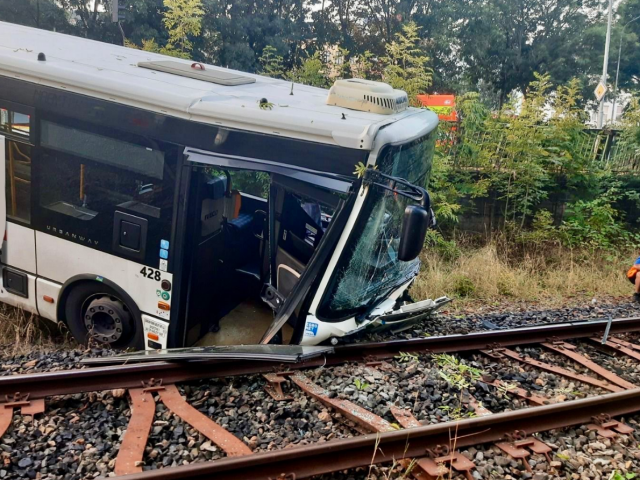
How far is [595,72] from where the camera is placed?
24656 millimetres

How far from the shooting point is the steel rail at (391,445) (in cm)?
361

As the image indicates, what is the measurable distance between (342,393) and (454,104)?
31.1 feet

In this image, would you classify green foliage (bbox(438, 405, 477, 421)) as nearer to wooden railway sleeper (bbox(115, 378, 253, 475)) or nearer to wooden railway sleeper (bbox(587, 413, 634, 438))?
wooden railway sleeper (bbox(587, 413, 634, 438))

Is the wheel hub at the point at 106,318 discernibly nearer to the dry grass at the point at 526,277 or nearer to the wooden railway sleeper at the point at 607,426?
the wooden railway sleeper at the point at 607,426

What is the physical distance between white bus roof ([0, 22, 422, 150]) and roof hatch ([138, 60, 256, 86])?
9 cm

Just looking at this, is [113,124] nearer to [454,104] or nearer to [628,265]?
[454,104]

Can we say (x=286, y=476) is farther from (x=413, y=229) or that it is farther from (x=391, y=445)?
(x=413, y=229)

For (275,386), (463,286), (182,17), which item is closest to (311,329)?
(275,386)

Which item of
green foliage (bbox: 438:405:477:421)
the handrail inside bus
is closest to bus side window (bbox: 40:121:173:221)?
the handrail inside bus

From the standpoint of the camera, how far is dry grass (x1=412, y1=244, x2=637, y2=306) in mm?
9484

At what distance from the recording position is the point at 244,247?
636cm

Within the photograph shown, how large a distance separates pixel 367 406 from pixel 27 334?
3.74 m

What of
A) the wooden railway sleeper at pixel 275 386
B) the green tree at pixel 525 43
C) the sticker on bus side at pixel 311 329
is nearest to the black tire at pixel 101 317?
the wooden railway sleeper at pixel 275 386

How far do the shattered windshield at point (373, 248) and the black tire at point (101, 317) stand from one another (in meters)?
1.93
